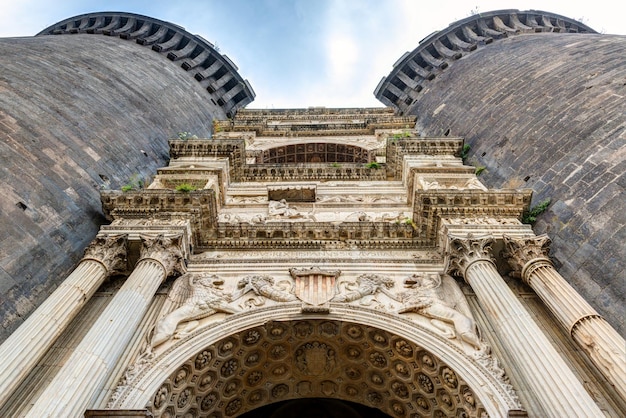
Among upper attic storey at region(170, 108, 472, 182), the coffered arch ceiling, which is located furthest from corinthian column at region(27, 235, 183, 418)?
upper attic storey at region(170, 108, 472, 182)

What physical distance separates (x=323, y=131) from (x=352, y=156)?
2203mm

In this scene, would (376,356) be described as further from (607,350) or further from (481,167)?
(481,167)

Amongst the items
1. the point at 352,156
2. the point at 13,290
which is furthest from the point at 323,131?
the point at 13,290

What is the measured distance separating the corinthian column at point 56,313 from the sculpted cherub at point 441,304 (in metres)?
6.04

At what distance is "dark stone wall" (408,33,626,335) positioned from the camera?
1052 centimetres

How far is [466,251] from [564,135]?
633 cm

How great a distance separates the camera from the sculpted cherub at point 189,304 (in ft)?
29.9

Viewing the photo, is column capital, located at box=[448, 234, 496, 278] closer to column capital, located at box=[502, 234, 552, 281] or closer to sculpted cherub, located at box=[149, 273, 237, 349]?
column capital, located at box=[502, 234, 552, 281]

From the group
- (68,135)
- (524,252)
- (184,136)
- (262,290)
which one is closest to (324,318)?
(262,290)

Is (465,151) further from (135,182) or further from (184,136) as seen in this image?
(135,182)

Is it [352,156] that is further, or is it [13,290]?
[352,156]

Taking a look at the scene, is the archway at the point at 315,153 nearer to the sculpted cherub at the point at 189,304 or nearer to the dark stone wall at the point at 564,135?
the dark stone wall at the point at 564,135

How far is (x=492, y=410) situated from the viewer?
24.5 feet

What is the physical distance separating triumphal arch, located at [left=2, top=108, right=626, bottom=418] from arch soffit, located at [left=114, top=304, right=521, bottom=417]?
3 cm
